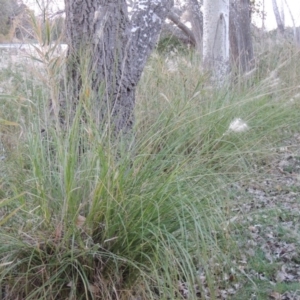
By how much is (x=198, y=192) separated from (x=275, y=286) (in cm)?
101

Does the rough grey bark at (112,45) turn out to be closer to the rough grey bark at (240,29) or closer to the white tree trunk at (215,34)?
the white tree trunk at (215,34)

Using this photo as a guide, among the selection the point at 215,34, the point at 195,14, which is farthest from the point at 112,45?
the point at 195,14

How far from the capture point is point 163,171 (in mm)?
3576

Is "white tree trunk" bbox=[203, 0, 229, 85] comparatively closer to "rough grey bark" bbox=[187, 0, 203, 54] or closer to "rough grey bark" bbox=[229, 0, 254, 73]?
"rough grey bark" bbox=[229, 0, 254, 73]

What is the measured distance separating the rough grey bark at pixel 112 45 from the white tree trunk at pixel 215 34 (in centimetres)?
282

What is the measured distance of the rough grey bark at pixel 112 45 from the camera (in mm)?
4070

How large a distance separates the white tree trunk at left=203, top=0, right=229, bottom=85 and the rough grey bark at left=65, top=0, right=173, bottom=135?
111 inches

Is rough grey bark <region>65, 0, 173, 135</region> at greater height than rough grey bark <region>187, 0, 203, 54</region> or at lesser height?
greater

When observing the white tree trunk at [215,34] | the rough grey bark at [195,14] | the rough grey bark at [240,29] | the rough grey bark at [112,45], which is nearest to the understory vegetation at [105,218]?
the rough grey bark at [112,45]

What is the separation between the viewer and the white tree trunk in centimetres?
813

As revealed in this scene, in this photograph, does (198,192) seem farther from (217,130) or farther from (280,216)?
(280,216)

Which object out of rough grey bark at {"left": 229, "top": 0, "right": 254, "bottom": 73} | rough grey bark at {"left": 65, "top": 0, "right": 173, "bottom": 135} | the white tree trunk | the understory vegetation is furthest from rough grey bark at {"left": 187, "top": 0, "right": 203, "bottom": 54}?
the understory vegetation

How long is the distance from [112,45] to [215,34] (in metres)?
3.91

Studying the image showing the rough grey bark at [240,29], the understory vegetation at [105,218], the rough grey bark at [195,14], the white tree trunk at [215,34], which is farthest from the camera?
the rough grey bark at [195,14]
